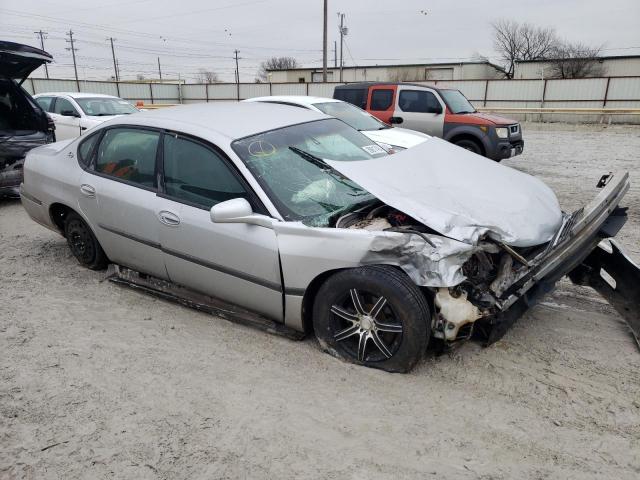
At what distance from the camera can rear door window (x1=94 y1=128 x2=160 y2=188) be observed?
3850mm

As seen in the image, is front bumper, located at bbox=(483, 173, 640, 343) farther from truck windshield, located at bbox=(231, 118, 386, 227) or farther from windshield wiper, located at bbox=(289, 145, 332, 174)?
windshield wiper, located at bbox=(289, 145, 332, 174)

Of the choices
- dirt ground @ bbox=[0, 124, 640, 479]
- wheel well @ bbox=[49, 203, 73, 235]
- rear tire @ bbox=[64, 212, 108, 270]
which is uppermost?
wheel well @ bbox=[49, 203, 73, 235]

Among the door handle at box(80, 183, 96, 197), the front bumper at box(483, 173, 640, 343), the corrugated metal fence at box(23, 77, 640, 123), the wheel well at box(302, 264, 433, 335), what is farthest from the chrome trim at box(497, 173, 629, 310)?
the corrugated metal fence at box(23, 77, 640, 123)

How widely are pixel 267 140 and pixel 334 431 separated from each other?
2.15 metres

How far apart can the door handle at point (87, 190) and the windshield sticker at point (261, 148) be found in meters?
1.61

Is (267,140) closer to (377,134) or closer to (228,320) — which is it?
(228,320)

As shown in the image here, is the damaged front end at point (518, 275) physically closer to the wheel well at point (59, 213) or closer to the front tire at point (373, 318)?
the front tire at point (373, 318)

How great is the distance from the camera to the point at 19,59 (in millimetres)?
6711

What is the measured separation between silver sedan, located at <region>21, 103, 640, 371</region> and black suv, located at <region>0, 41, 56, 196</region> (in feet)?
11.5

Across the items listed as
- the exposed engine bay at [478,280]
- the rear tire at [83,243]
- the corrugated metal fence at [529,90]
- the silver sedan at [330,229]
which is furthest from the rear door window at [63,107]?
the corrugated metal fence at [529,90]

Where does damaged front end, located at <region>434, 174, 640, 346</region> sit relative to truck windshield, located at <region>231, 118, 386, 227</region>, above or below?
below

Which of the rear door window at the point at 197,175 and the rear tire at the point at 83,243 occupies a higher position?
the rear door window at the point at 197,175

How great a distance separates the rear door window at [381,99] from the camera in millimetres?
11148

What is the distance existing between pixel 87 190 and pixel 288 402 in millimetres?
2711
